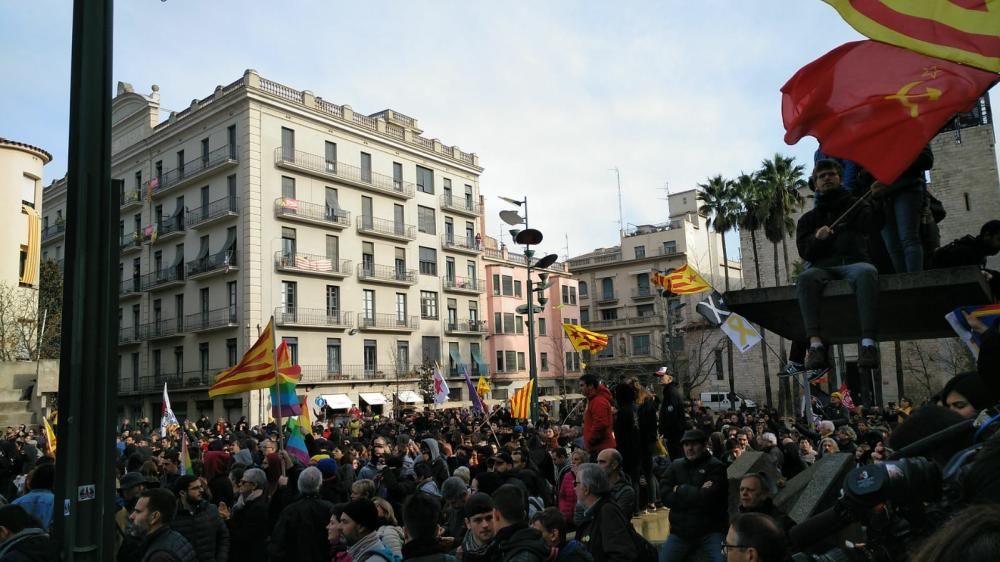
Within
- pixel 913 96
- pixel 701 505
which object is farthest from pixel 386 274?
pixel 913 96

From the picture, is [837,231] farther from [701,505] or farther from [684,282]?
[684,282]

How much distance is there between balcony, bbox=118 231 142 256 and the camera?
4362 cm

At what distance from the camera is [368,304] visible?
42.2 metres

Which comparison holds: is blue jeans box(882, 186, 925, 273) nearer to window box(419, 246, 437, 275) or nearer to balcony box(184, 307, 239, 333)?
balcony box(184, 307, 239, 333)

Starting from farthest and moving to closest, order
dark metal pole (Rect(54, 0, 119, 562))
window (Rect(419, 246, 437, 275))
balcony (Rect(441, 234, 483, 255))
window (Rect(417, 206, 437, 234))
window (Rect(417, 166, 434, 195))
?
1. balcony (Rect(441, 234, 483, 255))
2. window (Rect(417, 166, 434, 195))
3. window (Rect(417, 206, 437, 234))
4. window (Rect(419, 246, 437, 275))
5. dark metal pole (Rect(54, 0, 119, 562))

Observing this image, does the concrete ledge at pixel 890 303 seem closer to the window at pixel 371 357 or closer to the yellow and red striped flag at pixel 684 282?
the yellow and red striped flag at pixel 684 282

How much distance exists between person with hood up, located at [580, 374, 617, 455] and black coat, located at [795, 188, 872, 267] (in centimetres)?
357

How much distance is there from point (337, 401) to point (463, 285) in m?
13.5

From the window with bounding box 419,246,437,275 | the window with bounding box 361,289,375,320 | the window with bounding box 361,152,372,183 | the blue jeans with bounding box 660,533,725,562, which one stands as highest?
the window with bounding box 361,152,372,183

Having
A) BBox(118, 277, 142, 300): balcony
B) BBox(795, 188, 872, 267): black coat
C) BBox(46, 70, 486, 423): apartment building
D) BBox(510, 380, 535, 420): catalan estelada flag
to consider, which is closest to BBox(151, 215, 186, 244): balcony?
BBox(46, 70, 486, 423): apartment building

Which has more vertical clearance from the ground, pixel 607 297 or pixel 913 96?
pixel 607 297

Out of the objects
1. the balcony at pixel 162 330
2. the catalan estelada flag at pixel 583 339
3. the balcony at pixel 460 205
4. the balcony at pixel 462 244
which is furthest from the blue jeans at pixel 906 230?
the balcony at pixel 460 205

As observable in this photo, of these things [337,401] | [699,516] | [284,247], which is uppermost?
[284,247]

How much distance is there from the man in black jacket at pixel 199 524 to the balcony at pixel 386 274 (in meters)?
35.7
